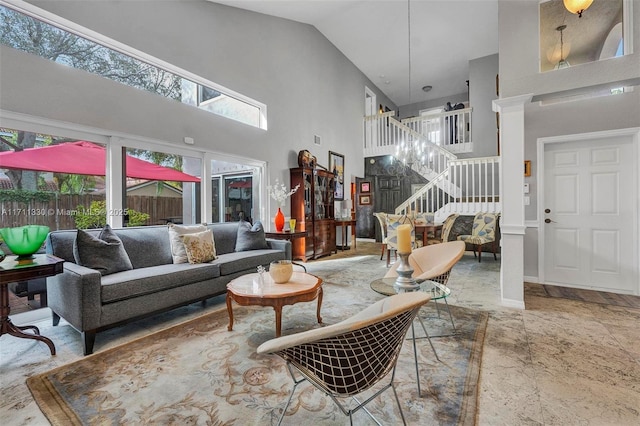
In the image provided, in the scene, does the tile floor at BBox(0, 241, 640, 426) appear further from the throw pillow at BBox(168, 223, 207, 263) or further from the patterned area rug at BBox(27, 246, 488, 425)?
the throw pillow at BBox(168, 223, 207, 263)

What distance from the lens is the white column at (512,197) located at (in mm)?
3092

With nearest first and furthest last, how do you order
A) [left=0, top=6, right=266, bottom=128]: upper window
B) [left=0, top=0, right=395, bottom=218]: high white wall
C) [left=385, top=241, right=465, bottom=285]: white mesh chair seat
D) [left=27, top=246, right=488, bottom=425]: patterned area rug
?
[left=27, top=246, right=488, bottom=425]: patterned area rug < [left=385, top=241, right=465, bottom=285]: white mesh chair seat < [left=0, top=6, right=266, bottom=128]: upper window < [left=0, top=0, right=395, bottom=218]: high white wall

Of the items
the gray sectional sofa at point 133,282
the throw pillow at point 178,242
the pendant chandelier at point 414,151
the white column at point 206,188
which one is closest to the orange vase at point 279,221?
the white column at point 206,188

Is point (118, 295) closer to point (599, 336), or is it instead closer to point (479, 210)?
point (599, 336)

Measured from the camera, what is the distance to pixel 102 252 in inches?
104

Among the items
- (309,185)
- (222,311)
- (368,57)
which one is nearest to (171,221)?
(222,311)

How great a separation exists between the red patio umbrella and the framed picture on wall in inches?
A: 174

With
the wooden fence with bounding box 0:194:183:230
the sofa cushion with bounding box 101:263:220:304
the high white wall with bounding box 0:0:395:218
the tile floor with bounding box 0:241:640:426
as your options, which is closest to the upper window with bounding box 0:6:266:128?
the high white wall with bounding box 0:0:395:218

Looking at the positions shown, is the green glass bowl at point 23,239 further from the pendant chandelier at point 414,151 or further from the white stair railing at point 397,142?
the white stair railing at point 397,142

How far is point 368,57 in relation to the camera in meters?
7.95

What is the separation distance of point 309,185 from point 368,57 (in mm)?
4454

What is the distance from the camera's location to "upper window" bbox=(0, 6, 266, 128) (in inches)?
105

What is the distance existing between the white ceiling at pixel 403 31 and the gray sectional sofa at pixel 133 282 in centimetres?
380

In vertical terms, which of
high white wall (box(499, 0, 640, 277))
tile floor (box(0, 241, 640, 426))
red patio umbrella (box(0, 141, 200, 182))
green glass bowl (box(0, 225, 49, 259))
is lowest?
tile floor (box(0, 241, 640, 426))
